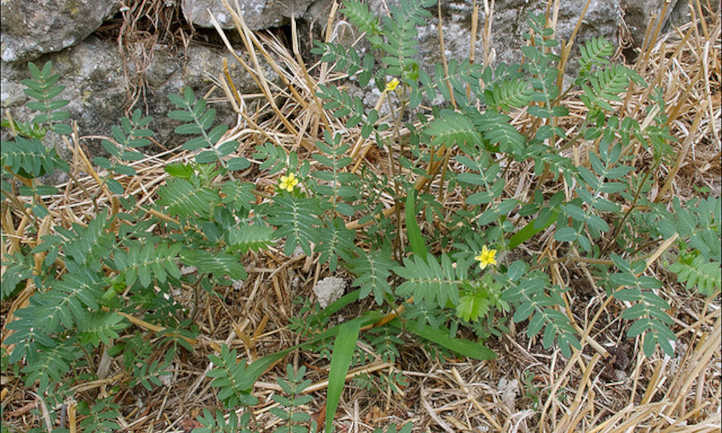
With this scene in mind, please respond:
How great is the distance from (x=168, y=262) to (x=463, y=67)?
1020mm

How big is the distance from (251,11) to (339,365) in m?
1.56

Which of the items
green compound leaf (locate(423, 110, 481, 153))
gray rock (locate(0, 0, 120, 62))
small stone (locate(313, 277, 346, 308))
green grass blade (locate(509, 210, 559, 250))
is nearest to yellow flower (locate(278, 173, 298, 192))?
green compound leaf (locate(423, 110, 481, 153))

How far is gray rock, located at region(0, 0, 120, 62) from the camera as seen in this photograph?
228 centimetres

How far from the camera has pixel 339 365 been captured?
6.00ft

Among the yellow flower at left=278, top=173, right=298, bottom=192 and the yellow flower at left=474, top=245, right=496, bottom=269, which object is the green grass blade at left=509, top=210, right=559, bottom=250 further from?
the yellow flower at left=278, top=173, right=298, bottom=192

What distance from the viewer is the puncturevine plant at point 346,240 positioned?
1.66 meters

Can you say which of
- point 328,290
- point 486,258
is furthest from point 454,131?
point 328,290

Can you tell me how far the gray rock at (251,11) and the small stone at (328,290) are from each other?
3.56 feet

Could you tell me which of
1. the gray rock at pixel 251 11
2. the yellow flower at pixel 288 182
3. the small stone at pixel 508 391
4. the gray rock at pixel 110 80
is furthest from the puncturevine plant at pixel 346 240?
the gray rock at pixel 251 11

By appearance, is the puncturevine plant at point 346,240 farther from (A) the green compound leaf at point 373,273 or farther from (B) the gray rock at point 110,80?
(B) the gray rock at point 110,80

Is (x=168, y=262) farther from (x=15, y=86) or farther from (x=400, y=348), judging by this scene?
(x=15, y=86)

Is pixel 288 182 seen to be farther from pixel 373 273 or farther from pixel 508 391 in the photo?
pixel 508 391

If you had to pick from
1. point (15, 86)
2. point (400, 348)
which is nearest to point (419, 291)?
point (400, 348)

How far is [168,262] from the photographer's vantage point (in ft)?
5.43
